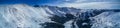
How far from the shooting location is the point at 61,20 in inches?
77.7

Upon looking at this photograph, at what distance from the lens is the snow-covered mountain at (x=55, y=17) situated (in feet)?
6.38

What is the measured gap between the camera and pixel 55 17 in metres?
1.97

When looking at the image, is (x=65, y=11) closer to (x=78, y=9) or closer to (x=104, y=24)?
(x=78, y=9)

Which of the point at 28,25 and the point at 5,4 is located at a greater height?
the point at 5,4

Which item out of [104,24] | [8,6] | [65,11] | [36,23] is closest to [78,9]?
[65,11]

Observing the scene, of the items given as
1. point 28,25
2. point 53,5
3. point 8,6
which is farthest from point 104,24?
point 8,6

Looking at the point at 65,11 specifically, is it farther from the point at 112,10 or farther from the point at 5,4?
the point at 5,4

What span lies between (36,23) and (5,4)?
31 cm

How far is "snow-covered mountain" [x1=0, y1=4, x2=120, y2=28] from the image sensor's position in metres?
1.94

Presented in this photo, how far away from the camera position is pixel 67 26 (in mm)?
1962

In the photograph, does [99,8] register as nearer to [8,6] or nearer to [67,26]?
[67,26]

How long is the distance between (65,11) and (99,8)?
28cm

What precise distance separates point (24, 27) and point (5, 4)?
0.25 meters

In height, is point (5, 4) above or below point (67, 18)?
above
